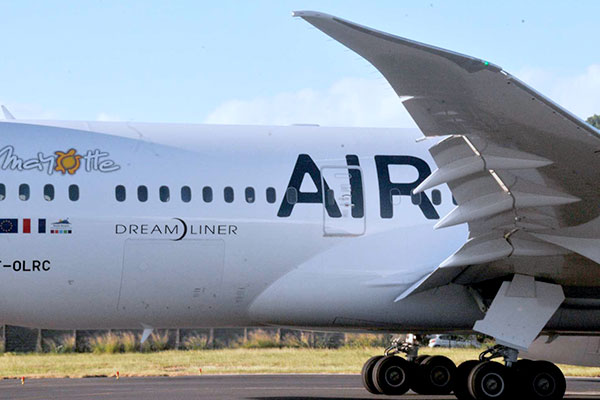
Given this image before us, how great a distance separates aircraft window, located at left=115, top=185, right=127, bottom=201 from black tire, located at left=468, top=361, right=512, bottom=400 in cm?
592

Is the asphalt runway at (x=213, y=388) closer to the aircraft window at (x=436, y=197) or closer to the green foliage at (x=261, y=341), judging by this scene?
the aircraft window at (x=436, y=197)

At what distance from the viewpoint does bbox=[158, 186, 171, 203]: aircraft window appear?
16.3 m

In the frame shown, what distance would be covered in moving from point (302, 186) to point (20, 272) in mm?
4481

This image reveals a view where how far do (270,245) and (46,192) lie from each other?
347cm

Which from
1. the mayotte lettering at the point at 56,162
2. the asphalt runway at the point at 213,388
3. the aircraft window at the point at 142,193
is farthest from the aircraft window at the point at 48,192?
the asphalt runway at the point at 213,388

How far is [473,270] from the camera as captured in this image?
53.2ft

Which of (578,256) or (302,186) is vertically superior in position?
(302,186)

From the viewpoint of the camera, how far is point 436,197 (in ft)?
57.2

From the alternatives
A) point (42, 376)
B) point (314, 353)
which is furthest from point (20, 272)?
point (314, 353)

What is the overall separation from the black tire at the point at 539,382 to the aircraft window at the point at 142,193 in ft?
20.6

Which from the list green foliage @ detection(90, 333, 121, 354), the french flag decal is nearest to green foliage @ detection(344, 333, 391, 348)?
green foliage @ detection(90, 333, 121, 354)

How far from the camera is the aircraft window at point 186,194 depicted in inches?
645

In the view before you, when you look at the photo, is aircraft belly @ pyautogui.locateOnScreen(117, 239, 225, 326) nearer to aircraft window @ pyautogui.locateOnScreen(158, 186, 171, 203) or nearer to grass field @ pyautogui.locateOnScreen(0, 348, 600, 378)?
aircraft window @ pyautogui.locateOnScreen(158, 186, 171, 203)

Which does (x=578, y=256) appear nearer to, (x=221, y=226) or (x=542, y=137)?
(x=542, y=137)
